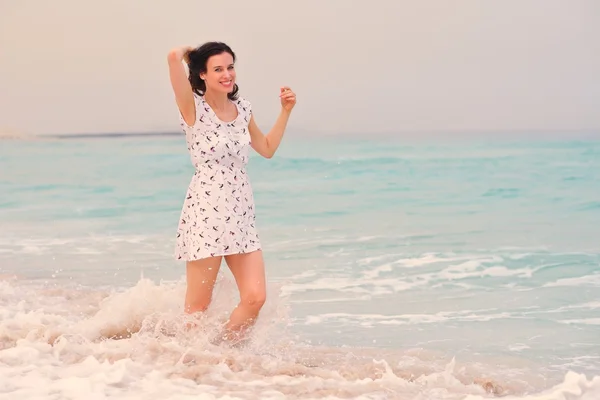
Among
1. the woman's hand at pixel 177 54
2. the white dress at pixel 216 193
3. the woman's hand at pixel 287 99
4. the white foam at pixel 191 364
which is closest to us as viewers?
the white foam at pixel 191 364

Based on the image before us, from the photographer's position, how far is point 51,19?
14.2m

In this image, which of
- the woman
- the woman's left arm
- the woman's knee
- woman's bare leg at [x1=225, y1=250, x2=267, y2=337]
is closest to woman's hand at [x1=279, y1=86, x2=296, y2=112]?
→ the woman's left arm

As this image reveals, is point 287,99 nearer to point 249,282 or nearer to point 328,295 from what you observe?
point 249,282

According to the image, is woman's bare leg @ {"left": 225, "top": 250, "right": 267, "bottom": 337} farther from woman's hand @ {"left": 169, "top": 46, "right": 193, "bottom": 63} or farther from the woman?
woman's hand @ {"left": 169, "top": 46, "right": 193, "bottom": 63}

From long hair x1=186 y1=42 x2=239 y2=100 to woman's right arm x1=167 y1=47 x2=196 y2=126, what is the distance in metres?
0.04

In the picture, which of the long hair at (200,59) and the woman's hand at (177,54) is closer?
the woman's hand at (177,54)

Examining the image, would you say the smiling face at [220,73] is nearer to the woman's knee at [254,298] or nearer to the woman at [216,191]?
the woman at [216,191]

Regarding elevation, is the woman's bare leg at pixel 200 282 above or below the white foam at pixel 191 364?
above

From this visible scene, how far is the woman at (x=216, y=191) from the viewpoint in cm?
318

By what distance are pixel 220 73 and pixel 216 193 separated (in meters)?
0.40

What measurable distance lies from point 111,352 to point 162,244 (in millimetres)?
3869

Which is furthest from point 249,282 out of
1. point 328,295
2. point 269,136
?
point 328,295

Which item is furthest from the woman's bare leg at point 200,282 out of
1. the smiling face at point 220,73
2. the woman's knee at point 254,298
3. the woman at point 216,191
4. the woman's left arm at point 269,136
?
the smiling face at point 220,73

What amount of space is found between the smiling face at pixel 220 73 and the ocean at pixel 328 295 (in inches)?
28.7
